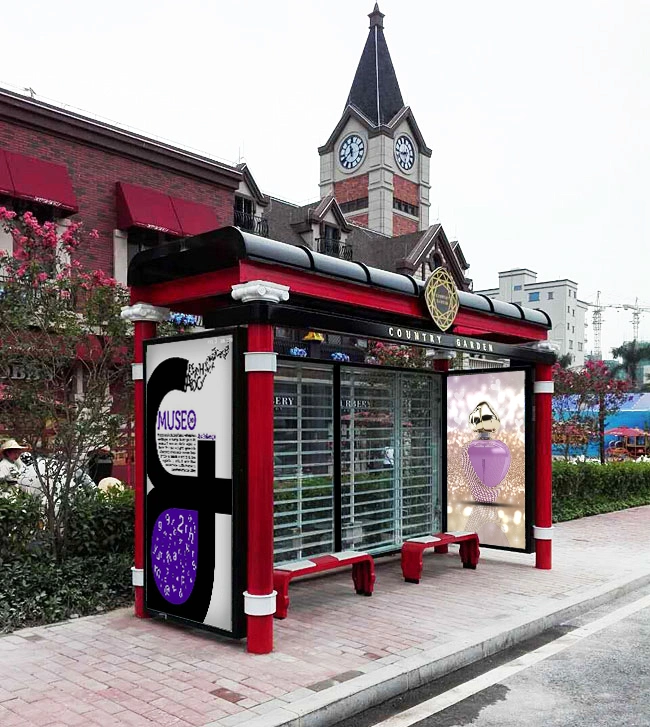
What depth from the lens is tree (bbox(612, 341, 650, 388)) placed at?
96.6m

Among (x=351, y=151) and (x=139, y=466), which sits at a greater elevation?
(x=351, y=151)

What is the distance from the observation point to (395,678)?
514 cm

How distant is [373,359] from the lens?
17.6 m

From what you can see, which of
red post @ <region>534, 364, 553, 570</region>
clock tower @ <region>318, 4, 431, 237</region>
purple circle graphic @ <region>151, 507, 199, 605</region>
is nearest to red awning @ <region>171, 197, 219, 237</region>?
red post @ <region>534, 364, 553, 570</region>

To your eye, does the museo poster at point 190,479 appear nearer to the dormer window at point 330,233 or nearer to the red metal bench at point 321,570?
the red metal bench at point 321,570

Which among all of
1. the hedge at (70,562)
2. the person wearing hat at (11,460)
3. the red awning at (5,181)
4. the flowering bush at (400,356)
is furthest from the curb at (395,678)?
the red awning at (5,181)

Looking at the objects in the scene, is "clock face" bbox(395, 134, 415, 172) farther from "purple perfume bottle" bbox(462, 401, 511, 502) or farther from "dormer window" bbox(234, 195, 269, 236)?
"purple perfume bottle" bbox(462, 401, 511, 502)

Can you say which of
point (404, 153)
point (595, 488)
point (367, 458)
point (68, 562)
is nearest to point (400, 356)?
point (595, 488)

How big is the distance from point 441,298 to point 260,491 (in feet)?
10.3

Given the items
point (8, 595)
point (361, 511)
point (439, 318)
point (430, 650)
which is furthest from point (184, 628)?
point (439, 318)

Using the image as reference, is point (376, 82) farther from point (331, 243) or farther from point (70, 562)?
point (70, 562)

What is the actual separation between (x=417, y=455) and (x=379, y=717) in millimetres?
5126

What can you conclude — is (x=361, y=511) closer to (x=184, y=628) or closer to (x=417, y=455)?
(x=417, y=455)

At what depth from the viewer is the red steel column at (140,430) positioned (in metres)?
6.57
